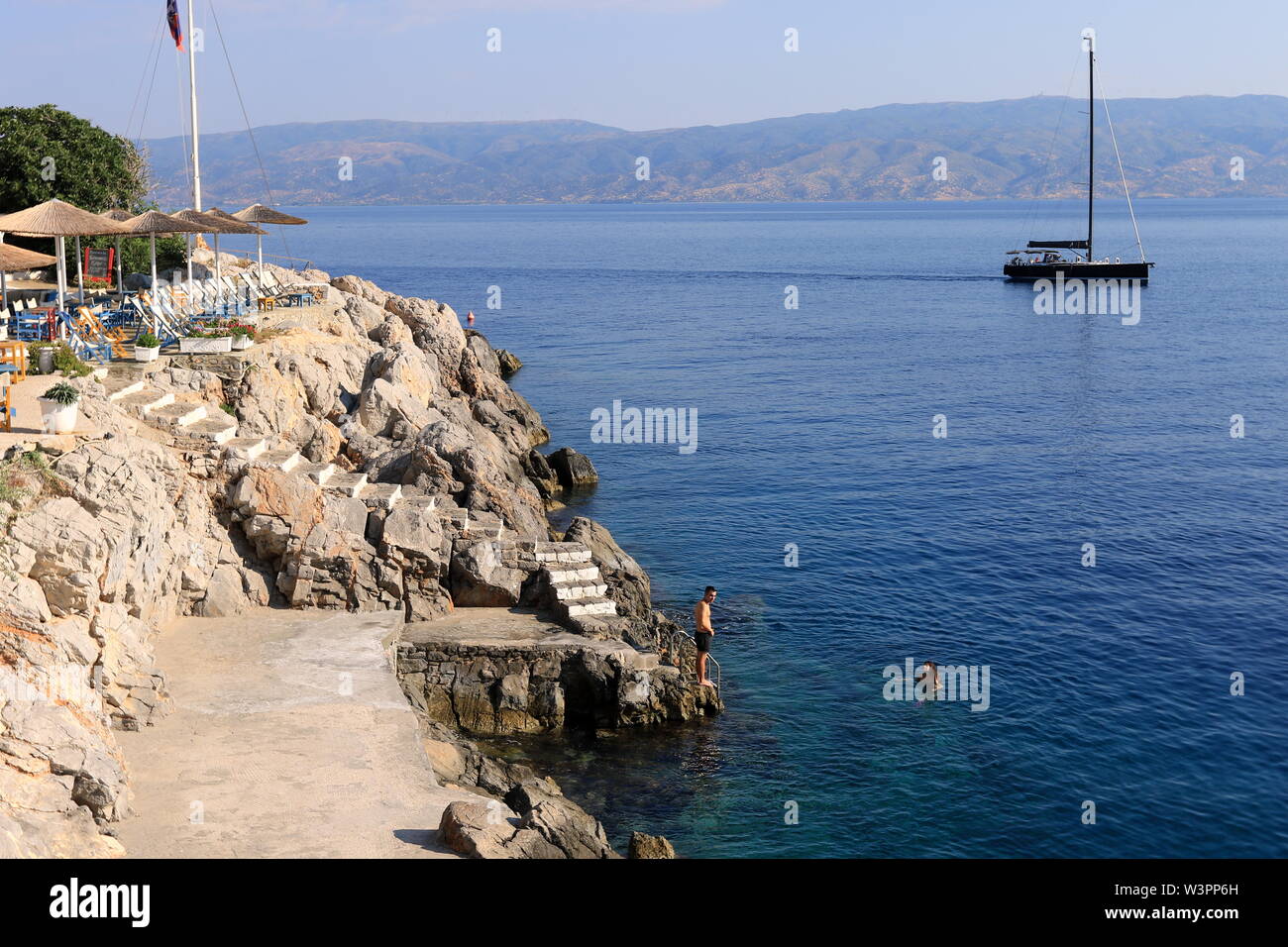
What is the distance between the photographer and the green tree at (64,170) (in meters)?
52.8

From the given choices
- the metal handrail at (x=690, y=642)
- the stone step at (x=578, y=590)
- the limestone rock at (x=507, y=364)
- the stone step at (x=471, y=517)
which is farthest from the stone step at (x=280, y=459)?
the limestone rock at (x=507, y=364)

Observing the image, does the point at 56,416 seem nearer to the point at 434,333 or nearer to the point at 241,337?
the point at 241,337

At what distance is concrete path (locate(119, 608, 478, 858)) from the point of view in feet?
57.2

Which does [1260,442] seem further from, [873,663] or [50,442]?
[50,442]

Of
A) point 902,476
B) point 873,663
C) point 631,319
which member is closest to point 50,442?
point 873,663

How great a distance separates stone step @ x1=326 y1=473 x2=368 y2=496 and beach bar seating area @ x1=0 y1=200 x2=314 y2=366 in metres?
7.67

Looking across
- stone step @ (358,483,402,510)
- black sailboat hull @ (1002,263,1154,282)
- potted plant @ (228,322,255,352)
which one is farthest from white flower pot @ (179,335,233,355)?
black sailboat hull @ (1002,263,1154,282)

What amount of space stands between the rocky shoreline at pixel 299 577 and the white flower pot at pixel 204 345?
0.69 meters

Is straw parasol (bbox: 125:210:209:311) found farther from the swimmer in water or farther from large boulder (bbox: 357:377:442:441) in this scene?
the swimmer in water

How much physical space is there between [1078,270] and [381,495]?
106 meters

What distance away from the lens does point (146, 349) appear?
110 ft

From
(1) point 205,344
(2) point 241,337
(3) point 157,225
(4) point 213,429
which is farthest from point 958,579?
(3) point 157,225

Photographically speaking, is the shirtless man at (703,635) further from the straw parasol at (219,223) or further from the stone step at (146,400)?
the straw parasol at (219,223)

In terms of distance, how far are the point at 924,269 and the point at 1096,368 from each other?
→ 250ft
